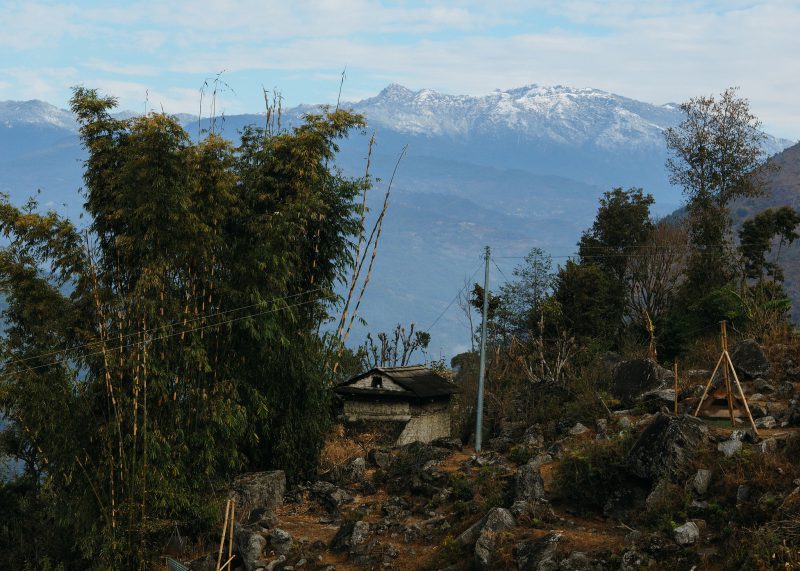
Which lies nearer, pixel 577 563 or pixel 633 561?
pixel 633 561

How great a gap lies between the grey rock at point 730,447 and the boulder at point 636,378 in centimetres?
660

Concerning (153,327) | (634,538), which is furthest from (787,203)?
(634,538)

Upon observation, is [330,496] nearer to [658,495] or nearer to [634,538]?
[658,495]

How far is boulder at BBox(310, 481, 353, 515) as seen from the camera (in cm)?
2014

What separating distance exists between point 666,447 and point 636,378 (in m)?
7.21

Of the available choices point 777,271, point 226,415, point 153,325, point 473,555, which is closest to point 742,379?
point 473,555

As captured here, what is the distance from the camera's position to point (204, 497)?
63.9 feet

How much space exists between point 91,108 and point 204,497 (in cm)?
903

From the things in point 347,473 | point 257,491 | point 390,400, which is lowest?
point 347,473

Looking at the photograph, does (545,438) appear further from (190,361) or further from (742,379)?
(190,361)

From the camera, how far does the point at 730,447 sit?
1491cm

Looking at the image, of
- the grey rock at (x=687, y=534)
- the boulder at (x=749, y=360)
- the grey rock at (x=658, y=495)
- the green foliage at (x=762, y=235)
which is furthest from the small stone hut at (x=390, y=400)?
the green foliage at (x=762, y=235)

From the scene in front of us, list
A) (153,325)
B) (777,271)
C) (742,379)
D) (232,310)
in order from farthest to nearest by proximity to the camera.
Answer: (777,271)
(742,379)
(232,310)
(153,325)

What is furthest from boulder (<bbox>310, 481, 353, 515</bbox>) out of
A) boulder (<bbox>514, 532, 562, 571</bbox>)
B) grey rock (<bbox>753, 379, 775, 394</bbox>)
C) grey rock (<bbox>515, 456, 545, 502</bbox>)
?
grey rock (<bbox>753, 379, 775, 394</bbox>)
